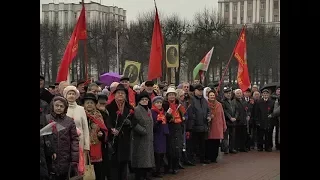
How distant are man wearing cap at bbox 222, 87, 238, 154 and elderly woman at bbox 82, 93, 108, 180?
574 cm

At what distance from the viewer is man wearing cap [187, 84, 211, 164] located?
434 inches

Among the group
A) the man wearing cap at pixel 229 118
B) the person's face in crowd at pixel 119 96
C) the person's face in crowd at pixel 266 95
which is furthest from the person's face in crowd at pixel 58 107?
the person's face in crowd at pixel 266 95

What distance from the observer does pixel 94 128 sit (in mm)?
7535

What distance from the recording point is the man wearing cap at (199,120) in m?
A: 11.0

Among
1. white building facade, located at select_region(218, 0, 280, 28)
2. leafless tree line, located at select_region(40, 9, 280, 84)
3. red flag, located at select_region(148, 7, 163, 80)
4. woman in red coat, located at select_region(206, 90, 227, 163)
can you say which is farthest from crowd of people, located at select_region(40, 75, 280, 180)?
white building facade, located at select_region(218, 0, 280, 28)

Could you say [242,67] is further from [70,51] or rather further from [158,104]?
[70,51]

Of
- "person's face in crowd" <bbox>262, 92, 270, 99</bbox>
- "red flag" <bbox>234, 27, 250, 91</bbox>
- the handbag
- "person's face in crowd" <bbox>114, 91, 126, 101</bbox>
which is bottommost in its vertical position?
the handbag

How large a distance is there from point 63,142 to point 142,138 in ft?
8.56

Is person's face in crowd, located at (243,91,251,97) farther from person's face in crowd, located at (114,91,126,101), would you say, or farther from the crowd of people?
person's face in crowd, located at (114,91,126,101)

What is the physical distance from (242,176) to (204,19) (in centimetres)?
3559

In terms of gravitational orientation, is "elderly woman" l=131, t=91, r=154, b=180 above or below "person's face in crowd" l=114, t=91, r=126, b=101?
below

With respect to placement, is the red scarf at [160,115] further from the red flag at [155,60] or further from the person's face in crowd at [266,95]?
the person's face in crowd at [266,95]
